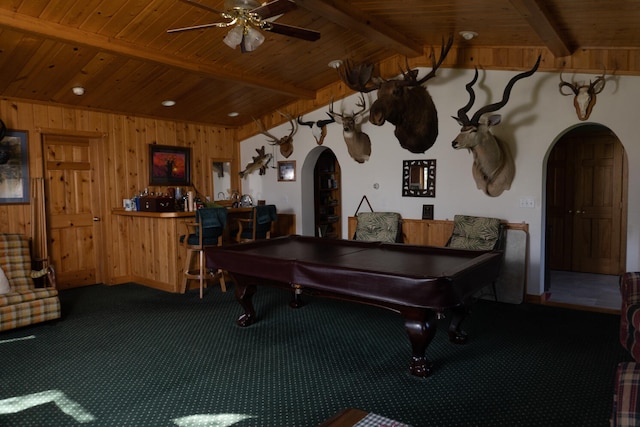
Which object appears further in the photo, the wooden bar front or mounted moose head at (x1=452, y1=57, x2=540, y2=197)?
the wooden bar front

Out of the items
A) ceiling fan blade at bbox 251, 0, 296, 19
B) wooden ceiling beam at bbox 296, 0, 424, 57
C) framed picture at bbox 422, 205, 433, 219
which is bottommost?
framed picture at bbox 422, 205, 433, 219

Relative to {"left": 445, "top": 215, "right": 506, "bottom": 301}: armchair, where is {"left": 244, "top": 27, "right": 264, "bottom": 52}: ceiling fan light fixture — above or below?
above

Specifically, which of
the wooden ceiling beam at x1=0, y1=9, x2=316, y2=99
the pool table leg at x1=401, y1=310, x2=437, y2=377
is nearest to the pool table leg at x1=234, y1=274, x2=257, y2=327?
the pool table leg at x1=401, y1=310, x2=437, y2=377

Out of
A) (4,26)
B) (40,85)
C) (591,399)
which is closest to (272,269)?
(591,399)

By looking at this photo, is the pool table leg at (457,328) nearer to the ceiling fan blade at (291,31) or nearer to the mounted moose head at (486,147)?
the mounted moose head at (486,147)

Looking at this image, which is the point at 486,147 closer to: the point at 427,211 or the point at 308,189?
the point at 427,211

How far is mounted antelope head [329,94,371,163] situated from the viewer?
19.5 ft

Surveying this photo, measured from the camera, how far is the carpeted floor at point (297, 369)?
2.61m

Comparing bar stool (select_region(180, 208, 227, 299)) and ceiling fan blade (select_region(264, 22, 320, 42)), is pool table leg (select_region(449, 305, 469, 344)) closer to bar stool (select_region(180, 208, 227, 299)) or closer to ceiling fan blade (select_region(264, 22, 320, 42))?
ceiling fan blade (select_region(264, 22, 320, 42))

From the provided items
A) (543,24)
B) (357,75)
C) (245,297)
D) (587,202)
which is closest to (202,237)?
(245,297)

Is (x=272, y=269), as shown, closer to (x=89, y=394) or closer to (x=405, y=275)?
(x=405, y=275)

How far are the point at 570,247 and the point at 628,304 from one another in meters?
4.38

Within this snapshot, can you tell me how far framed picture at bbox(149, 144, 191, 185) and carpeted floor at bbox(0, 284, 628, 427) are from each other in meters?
2.53

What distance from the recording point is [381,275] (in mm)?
2824
